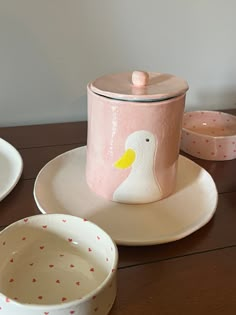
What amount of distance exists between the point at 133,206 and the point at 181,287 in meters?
0.14

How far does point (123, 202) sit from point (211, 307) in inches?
7.0

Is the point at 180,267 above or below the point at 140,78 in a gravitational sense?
below

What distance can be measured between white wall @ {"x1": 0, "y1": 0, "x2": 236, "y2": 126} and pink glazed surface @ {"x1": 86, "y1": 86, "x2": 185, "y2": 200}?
0.79 feet

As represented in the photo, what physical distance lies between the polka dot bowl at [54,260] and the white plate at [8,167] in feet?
0.36

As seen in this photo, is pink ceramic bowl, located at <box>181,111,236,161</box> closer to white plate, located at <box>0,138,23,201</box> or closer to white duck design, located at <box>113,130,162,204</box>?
white duck design, located at <box>113,130,162,204</box>

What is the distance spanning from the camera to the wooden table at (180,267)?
40 cm

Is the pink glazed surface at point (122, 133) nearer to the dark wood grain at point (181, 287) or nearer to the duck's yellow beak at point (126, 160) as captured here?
the duck's yellow beak at point (126, 160)

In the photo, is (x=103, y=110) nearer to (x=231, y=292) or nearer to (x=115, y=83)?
(x=115, y=83)

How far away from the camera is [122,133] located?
0.49 m

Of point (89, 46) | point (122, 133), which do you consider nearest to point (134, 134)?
point (122, 133)

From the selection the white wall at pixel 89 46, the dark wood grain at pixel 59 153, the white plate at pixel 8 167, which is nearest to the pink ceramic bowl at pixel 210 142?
the dark wood grain at pixel 59 153

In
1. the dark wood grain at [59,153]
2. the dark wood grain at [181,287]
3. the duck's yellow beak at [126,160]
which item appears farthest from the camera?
the dark wood grain at [59,153]

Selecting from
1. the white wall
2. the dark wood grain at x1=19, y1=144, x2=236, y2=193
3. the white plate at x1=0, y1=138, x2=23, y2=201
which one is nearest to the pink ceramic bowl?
the dark wood grain at x1=19, y1=144, x2=236, y2=193

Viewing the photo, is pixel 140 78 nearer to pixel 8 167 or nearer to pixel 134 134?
pixel 134 134
